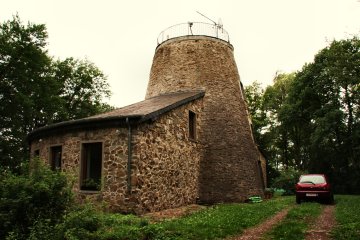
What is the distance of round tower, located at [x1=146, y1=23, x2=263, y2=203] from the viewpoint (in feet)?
57.2

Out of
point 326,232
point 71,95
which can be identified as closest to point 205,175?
point 326,232

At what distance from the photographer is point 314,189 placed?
16.0 metres

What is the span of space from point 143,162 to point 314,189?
29.5 feet

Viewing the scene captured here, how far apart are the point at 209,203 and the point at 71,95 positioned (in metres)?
22.6

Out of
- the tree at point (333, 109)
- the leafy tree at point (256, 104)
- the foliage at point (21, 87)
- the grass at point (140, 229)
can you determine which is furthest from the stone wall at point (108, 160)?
the leafy tree at point (256, 104)

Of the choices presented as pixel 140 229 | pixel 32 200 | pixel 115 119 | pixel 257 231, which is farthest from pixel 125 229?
pixel 115 119

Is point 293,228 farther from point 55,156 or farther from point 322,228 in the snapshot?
point 55,156

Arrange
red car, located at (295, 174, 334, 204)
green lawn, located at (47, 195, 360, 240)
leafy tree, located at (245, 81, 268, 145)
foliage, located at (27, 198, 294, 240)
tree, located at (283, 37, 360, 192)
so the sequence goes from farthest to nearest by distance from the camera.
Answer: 1. leafy tree, located at (245, 81, 268, 145)
2. tree, located at (283, 37, 360, 192)
3. red car, located at (295, 174, 334, 204)
4. green lawn, located at (47, 195, 360, 240)
5. foliage, located at (27, 198, 294, 240)

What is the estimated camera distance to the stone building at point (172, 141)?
39.2 ft

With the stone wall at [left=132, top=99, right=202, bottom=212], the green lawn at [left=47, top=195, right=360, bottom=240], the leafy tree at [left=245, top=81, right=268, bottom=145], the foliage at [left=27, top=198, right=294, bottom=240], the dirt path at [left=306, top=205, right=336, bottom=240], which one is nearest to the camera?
the foliage at [left=27, top=198, right=294, bottom=240]

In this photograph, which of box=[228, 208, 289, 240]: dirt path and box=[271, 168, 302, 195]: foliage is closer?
box=[228, 208, 289, 240]: dirt path

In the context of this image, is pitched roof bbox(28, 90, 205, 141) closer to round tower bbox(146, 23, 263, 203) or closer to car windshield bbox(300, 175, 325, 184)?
round tower bbox(146, 23, 263, 203)

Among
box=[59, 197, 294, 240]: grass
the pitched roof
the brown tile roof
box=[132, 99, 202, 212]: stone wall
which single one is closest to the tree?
the brown tile roof

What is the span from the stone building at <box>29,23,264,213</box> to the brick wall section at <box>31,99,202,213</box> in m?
0.04
